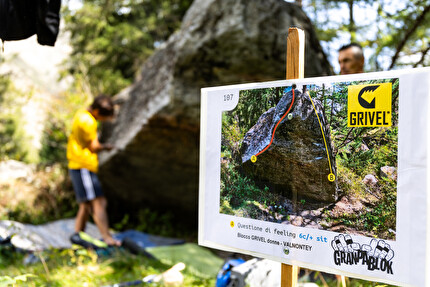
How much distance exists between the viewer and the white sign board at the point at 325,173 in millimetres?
1351

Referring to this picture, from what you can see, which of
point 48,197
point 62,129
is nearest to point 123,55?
point 62,129

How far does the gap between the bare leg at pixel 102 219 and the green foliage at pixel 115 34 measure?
3.85 metres

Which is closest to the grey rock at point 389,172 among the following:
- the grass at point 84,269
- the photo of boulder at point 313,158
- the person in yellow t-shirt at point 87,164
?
the photo of boulder at point 313,158

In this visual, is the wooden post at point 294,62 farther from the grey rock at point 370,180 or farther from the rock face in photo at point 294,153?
the grey rock at point 370,180

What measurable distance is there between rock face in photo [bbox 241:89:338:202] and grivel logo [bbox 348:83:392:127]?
147 millimetres

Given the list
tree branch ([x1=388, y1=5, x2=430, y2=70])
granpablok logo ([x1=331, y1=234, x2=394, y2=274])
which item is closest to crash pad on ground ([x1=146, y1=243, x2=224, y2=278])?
granpablok logo ([x1=331, y1=234, x2=394, y2=274])

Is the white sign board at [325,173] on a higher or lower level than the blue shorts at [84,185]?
higher

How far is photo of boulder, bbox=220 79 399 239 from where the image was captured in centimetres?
144

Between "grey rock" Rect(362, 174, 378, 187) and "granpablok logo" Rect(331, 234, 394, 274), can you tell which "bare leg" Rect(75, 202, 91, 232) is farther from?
"grey rock" Rect(362, 174, 378, 187)

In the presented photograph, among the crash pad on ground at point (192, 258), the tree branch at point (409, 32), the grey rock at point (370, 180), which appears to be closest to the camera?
the grey rock at point (370, 180)

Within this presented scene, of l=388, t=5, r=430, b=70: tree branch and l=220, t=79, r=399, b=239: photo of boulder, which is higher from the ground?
l=388, t=5, r=430, b=70: tree branch

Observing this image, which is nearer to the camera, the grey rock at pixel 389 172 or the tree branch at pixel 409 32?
the grey rock at pixel 389 172

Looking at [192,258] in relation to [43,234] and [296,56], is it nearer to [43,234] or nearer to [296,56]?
[43,234]

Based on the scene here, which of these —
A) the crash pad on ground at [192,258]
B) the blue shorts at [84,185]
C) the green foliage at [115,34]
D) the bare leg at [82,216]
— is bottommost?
the crash pad on ground at [192,258]
